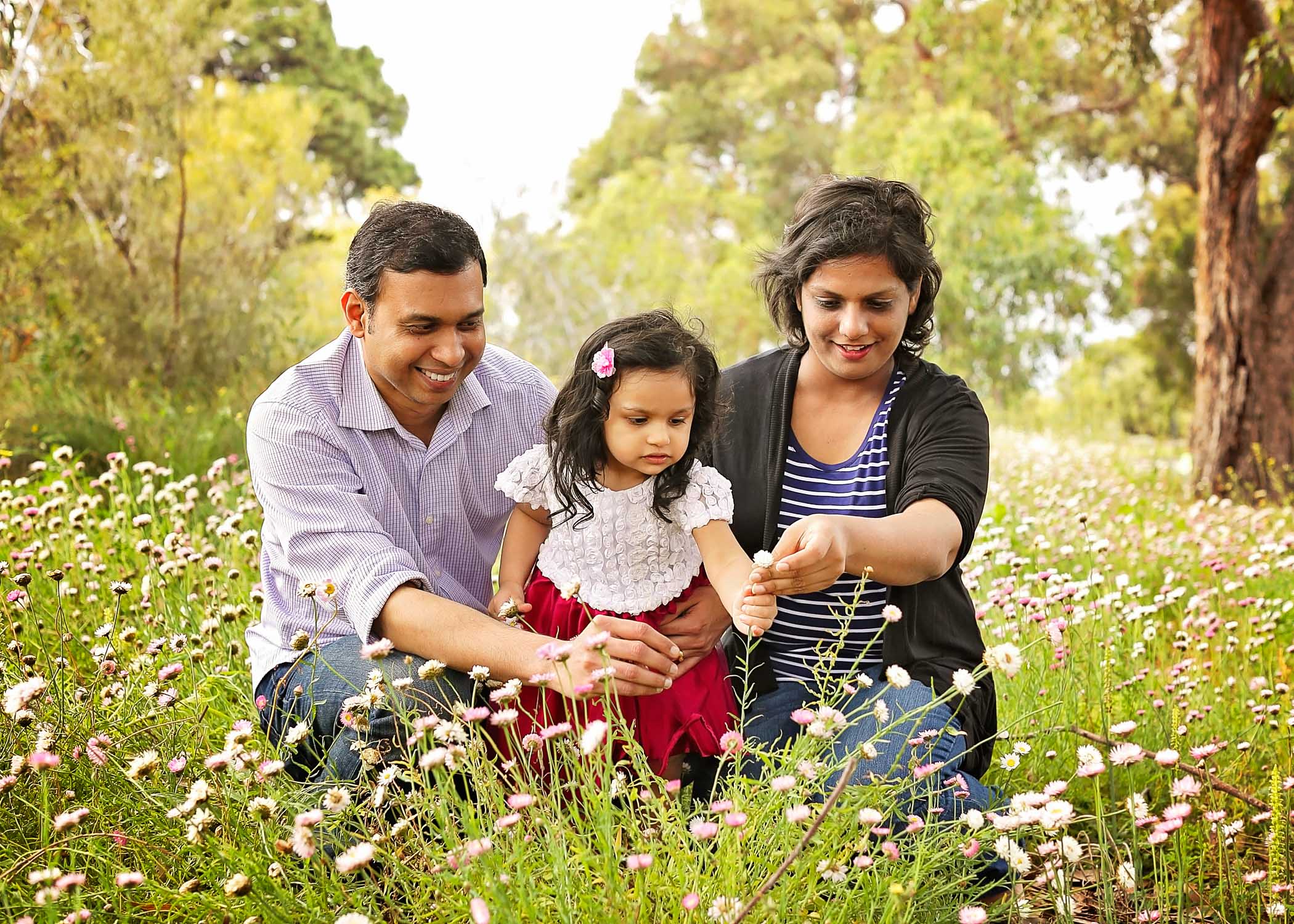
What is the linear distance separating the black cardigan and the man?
1.23 ft

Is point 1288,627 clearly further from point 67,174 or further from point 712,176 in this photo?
point 712,176

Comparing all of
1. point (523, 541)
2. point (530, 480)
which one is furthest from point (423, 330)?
point (523, 541)

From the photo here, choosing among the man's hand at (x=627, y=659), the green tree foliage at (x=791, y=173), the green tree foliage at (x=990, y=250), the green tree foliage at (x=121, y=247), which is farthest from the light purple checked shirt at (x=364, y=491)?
the green tree foliage at (x=990, y=250)

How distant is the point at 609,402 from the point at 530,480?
1.05ft

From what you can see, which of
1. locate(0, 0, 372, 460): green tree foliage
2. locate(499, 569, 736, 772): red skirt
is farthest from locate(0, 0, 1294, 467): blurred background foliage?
locate(499, 569, 736, 772): red skirt

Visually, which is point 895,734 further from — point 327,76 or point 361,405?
point 327,76

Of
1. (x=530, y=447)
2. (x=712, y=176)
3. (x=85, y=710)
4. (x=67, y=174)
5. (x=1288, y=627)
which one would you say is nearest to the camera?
(x=85, y=710)

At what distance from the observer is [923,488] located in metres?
2.60

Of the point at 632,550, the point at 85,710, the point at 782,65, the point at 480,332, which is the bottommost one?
the point at 85,710

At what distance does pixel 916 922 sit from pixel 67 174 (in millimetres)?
8506

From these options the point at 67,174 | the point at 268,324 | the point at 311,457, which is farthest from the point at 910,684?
the point at 67,174

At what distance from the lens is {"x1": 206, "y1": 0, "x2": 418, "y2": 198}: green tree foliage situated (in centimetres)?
2427

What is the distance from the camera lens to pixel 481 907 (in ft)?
4.80

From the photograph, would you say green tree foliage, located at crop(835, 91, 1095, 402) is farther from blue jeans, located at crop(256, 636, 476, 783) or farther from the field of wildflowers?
blue jeans, located at crop(256, 636, 476, 783)
